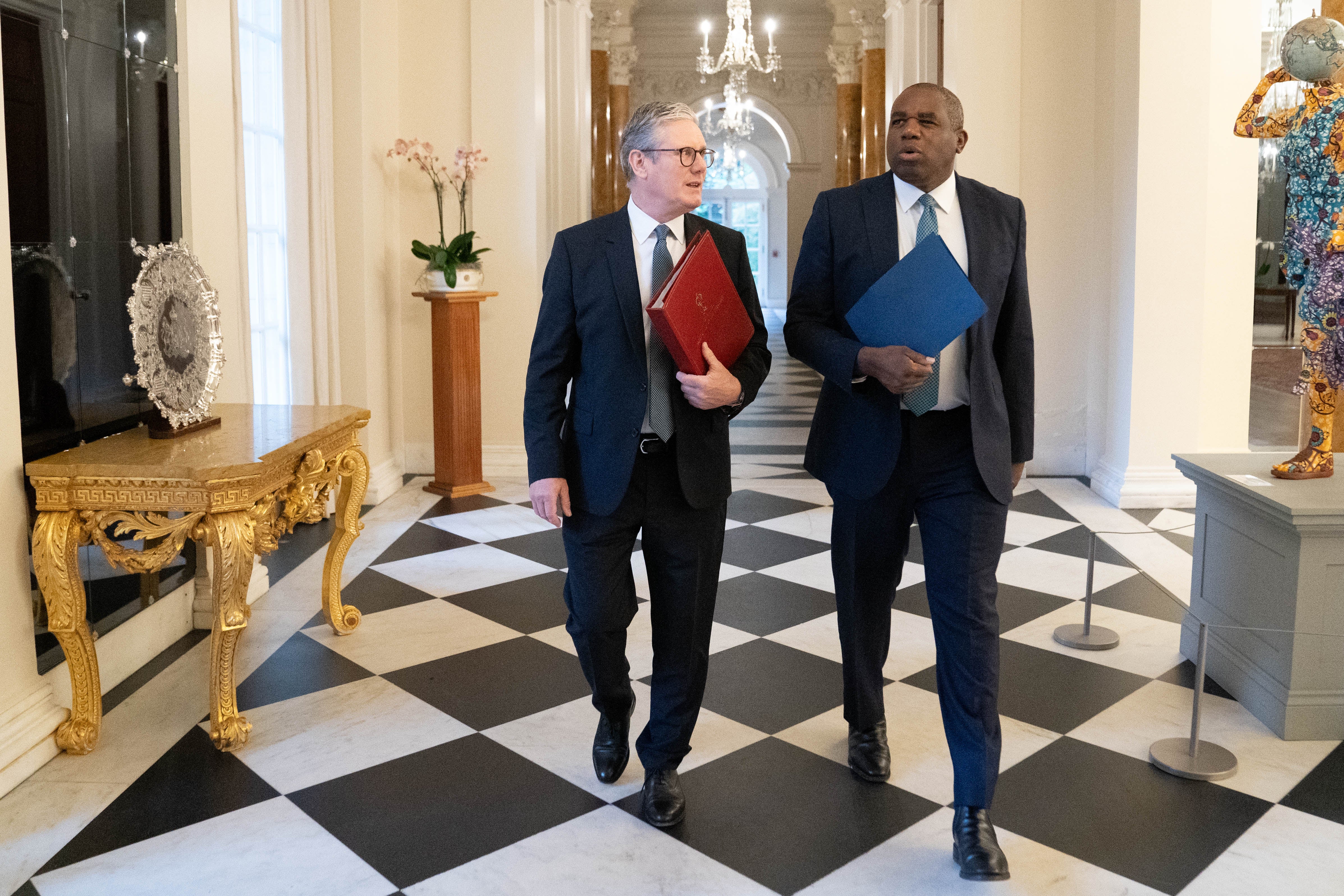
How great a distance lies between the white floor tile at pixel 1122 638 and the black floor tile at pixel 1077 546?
0.59 metres

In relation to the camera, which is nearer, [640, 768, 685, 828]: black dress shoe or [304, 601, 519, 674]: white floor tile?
[640, 768, 685, 828]: black dress shoe

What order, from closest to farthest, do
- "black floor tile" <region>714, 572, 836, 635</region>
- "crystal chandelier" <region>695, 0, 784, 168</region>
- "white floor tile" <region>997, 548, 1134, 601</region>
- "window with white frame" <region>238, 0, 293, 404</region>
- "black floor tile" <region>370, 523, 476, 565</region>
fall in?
"black floor tile" <region>714, 572, 836, 635</region> → "white floor tile" <region>997, 548, 1134, 601</region> → "black floor tile" <region>370, 523, 476, 565</region> → "window with white frame" <region>238, 0, 293, 404</region> → "crystal chandelier" <region>695, 0, 784, 168</region>

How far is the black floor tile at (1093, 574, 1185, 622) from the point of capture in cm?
431

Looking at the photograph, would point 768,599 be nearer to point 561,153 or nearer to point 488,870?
point 488,870

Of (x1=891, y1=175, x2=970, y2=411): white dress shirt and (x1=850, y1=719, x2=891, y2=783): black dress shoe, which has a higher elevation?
(x1=891, y1=175, x2=970, y2=411): white dress shirt

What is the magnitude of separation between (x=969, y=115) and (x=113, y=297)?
16.8 ft

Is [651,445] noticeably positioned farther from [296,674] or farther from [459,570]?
[459,570]

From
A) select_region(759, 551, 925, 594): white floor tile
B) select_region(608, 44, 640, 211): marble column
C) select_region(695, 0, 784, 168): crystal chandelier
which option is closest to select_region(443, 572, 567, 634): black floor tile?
select_region(759, 551, 925, 594): white floor tile

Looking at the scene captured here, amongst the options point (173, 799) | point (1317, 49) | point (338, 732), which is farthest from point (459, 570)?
point (1317, 49)

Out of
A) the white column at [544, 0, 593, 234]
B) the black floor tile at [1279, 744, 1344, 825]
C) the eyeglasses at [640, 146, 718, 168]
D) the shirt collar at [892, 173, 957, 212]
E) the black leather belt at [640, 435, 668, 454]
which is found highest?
the white column at [544, 0, 593, 234]

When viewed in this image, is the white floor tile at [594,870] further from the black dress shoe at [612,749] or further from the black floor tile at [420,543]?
the black floor tile at [420,543]

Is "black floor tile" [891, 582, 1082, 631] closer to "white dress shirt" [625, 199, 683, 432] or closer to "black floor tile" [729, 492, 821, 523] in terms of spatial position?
"black floor tile" [729, 492, 821, 523]

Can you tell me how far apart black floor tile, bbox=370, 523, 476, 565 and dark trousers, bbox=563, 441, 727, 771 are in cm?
269

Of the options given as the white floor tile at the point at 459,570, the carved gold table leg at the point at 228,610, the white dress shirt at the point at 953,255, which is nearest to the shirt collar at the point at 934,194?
the white dress shirt at the point at 953,255
